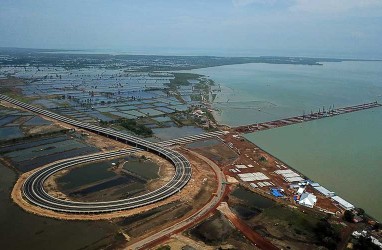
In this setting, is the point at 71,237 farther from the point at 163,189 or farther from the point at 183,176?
the point at 183,176

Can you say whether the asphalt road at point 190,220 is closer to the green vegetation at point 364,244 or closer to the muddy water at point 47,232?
the muddy water at point 47,232

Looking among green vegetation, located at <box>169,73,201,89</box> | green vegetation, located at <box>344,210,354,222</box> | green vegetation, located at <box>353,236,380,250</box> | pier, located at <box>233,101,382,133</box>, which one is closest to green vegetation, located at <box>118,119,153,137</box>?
pier, located at <box>233,101,382,133</box>

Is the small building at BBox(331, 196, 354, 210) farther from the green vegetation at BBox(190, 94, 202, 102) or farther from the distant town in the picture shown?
the green vegetation at BBox(190, 94, 202, 102)

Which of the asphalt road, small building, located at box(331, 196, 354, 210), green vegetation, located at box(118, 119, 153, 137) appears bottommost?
the asphalt road

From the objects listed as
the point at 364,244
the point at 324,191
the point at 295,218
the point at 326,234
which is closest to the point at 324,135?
the point at 324,191

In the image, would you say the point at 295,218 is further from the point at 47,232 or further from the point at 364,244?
the point at 47,232

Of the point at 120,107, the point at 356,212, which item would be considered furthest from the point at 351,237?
the point at 120,107
